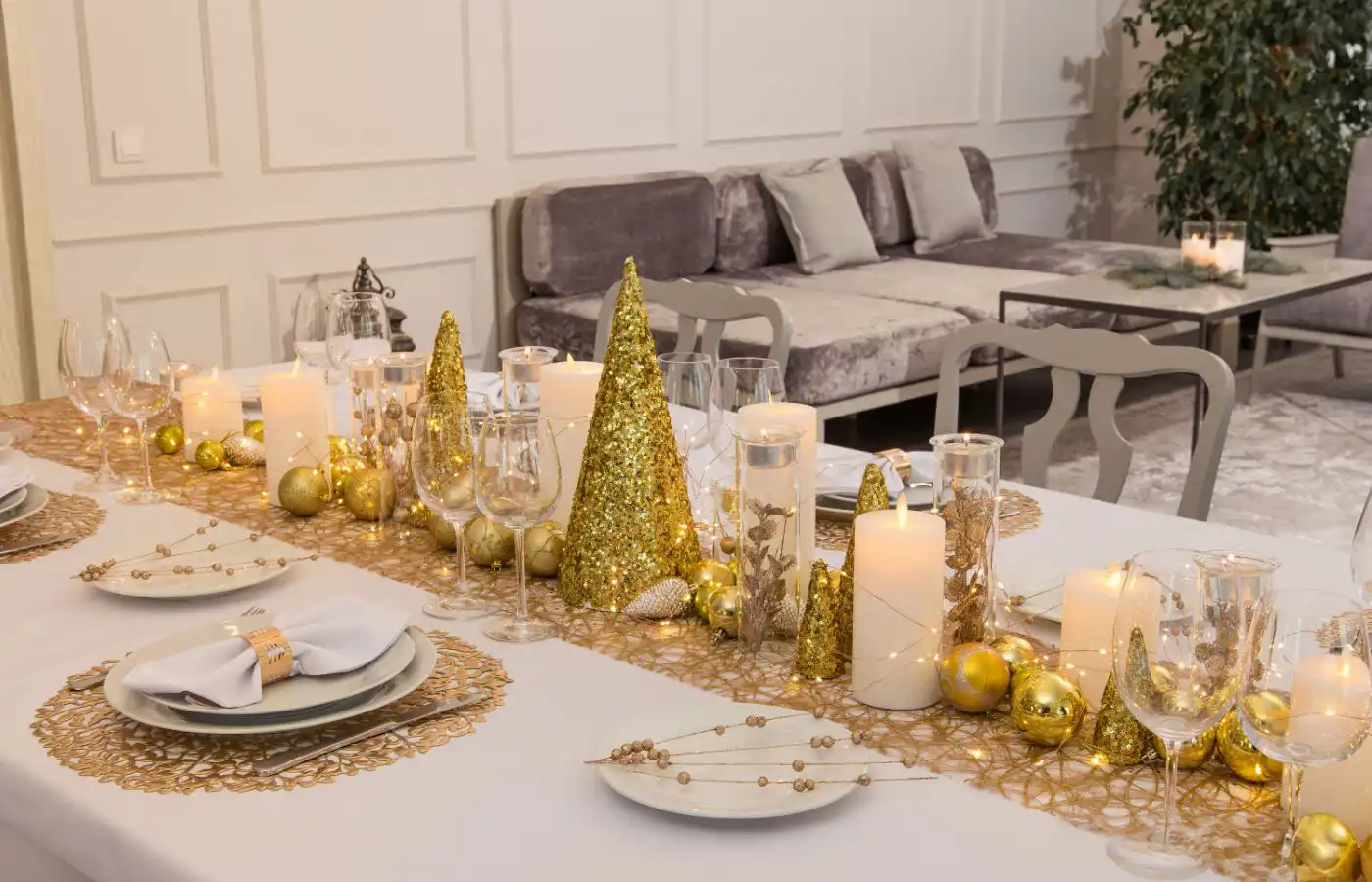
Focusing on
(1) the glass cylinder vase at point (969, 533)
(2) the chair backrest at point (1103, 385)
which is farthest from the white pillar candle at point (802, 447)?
(2) the chair backrest at point (1103, 385)

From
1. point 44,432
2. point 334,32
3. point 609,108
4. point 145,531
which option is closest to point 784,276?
point 609,108

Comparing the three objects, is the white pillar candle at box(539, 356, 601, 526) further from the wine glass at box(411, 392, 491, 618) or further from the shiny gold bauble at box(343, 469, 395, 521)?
the shiny gold bauble at box(343, 469, 395, 521)

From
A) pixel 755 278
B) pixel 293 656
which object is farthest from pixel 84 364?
pixel 755 278

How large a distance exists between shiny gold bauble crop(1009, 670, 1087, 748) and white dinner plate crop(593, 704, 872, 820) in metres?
0.13

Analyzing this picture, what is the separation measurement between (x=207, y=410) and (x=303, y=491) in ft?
1.13

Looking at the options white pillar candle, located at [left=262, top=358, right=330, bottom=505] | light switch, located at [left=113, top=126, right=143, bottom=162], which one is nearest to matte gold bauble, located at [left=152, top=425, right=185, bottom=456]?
white pillar candle, located at [left=262, top=358, right=330, bottom=505]

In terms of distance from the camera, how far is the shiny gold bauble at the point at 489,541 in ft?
5.07

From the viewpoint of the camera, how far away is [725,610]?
4.42ft

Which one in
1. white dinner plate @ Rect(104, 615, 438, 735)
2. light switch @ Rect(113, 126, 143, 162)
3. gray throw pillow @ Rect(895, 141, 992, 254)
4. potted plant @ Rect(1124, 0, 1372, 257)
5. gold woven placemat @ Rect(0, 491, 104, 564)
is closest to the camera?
white dinner plate @ Rect(104, 615, 438, 735)

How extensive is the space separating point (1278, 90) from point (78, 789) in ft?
20.1

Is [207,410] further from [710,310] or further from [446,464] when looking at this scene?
[710,310]

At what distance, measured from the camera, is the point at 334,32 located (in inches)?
171

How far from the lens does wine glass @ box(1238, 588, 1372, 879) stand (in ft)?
3.04

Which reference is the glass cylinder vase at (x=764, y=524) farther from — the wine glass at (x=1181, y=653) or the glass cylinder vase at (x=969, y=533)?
the wine glass at (x=1181, y=653)
